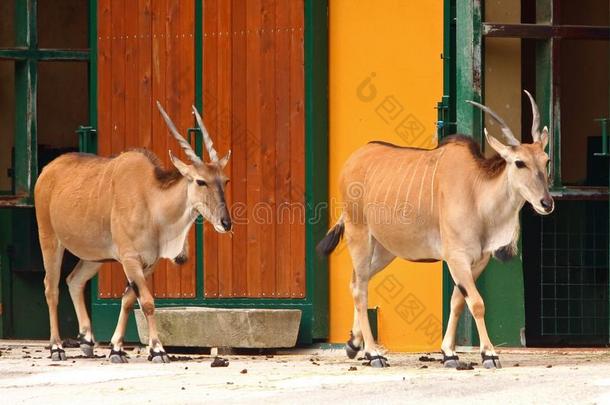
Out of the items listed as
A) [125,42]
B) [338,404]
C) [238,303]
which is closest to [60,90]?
[125,42]

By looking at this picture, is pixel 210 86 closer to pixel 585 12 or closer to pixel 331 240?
pixel 331 240

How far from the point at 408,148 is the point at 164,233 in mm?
2130

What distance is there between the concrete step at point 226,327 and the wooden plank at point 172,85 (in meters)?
0.70

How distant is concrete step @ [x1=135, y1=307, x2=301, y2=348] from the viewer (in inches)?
564

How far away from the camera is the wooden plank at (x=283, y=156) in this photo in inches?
585

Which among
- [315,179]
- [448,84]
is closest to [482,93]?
[448,84]

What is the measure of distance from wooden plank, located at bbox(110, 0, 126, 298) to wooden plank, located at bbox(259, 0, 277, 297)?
138cm

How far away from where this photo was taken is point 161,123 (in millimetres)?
15258

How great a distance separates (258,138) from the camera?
14.9 metres

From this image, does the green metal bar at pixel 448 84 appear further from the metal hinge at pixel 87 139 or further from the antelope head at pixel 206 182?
the metal hinge at pixel 87 139

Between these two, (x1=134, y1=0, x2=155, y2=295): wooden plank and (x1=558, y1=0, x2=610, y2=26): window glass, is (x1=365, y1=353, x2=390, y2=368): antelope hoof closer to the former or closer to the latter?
(x1=134, y1=0, x2=155, y2=295): wooden plank

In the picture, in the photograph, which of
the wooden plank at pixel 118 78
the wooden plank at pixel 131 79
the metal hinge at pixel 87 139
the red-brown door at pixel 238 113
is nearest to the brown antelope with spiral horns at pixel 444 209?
the red-brown door at pixel 238 113

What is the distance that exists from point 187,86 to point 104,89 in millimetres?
849

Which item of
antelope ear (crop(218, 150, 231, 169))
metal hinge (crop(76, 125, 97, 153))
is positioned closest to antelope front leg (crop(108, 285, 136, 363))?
antelope ear (crop(218, 150, 231, 169))
